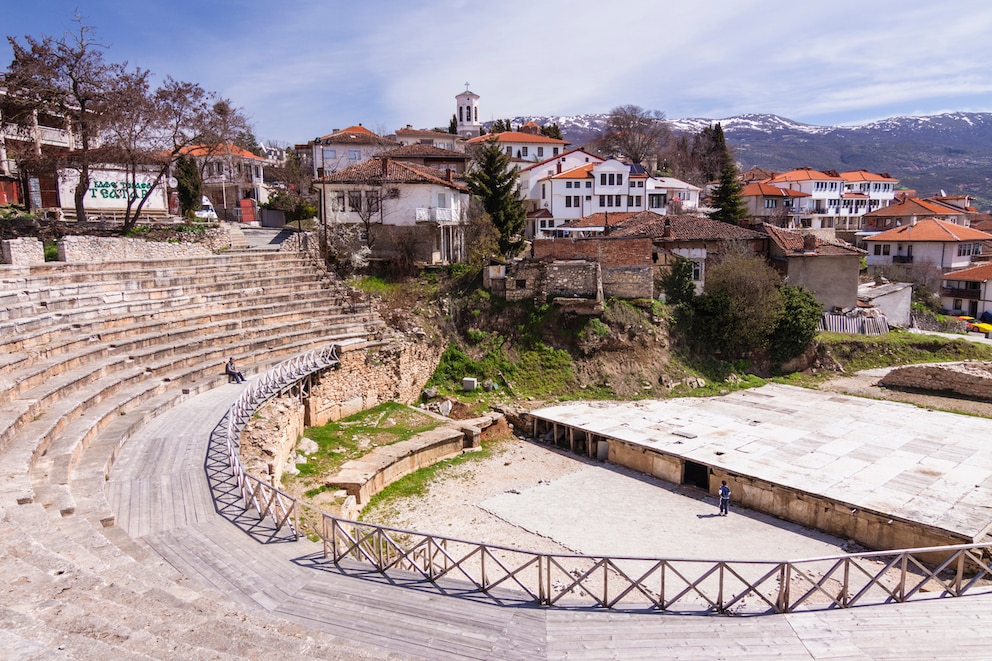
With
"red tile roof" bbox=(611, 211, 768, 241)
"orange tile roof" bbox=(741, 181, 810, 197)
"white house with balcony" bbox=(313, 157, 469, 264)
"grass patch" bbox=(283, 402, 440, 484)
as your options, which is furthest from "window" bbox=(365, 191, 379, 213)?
"orange tile roof" bbox=(741, 181, 810, 197)

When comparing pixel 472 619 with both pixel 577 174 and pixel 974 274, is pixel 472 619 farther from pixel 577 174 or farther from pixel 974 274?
pixel 974 274

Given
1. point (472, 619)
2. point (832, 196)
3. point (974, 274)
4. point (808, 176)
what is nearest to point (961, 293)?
point (974, 274)

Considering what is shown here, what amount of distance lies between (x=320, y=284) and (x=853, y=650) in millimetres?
25181

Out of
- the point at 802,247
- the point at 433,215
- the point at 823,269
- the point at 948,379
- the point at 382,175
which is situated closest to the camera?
the point at 948,379

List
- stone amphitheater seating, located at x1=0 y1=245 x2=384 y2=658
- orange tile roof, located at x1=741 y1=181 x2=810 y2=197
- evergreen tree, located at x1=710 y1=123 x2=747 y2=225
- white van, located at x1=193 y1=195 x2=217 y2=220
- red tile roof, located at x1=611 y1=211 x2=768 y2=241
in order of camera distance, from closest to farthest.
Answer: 1. stone amphitheater seating, located at x1=0 y1=245 x2=384 y2=658
2. red tile roof, located at x1=611 y1=211 x2=768 y2=241
3. white van, located at x1=193 y1=195 x2=217 y2=220
4. evergreen tree, located at x1=710 y1=123 x2=747 y2=225
5. orange tile roof, located at x1=741 y1=181 x2=810 y2=197

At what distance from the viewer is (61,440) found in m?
12.8

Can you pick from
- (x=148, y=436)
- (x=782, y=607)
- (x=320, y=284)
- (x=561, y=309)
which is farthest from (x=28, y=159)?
(x=782, y=607)

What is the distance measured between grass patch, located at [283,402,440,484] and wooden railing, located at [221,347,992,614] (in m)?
2.37

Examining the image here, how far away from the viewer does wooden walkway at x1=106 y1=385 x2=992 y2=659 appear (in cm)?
795

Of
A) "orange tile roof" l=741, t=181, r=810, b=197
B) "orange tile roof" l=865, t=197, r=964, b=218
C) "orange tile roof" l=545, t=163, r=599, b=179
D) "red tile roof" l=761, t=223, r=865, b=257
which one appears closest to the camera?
"red tile roof" l=761, t=223, r=865, b=257

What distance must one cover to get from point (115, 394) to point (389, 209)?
19353mm

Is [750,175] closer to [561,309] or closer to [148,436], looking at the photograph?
[561,309]

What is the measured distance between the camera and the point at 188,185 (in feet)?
124

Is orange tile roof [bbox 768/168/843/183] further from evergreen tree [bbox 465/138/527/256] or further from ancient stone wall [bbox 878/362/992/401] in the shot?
evergreen tree [bbox 465/138/527/256]
